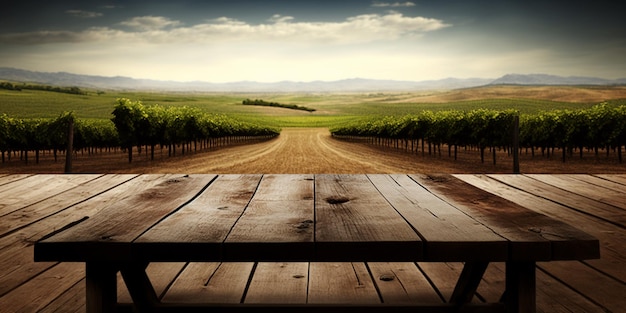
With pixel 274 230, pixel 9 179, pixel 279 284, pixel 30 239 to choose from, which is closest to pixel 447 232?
pixel 274 230

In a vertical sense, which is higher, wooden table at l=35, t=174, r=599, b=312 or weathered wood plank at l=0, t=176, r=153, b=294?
wooden table at l=35, t=174, r=599, b=312

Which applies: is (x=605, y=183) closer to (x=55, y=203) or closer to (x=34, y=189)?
(x=55, y=203)

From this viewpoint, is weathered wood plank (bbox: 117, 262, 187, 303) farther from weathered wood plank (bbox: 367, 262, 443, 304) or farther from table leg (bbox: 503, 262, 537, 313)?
table leg (bbox: 503, 262, 537, 313)

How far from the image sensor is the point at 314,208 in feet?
5.14

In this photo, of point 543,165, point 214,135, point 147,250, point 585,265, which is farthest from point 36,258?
point 214,135

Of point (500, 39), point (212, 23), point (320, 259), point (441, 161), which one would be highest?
point (212, 23)

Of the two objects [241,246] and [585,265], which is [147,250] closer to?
[241,246]

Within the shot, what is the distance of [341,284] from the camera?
85.4 inches

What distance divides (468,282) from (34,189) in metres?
3.40

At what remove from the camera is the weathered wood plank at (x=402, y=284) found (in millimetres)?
1952

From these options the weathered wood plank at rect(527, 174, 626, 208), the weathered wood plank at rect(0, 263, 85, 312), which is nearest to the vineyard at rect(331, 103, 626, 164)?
the weathered wood plank at rect(527, 174, 626, 208)

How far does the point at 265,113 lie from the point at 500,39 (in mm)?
41959

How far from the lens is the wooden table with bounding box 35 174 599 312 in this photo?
1.16 metres

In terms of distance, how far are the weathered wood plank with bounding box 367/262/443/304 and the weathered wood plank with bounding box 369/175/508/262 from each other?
1.36 feet
